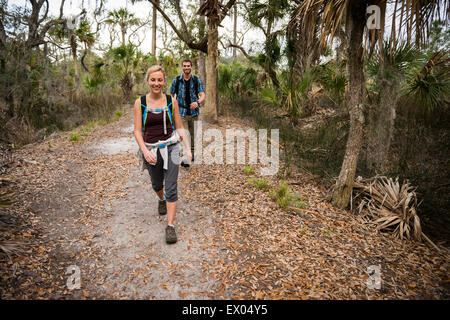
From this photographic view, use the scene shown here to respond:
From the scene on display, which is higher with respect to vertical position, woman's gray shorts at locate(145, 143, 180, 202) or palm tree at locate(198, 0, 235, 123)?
palm tree at locate(198, 0, 235, 123)

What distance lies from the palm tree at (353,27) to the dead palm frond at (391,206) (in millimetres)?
291

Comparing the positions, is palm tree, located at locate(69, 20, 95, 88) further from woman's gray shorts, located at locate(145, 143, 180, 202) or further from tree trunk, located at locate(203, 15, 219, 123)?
woman's gray shorts, located at locate(145, 143, 180, 202)

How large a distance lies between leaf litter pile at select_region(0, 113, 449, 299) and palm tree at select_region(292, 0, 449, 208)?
0.76 m

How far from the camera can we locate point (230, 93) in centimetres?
1123

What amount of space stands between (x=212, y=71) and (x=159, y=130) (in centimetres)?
624

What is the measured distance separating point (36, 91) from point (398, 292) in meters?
11.6

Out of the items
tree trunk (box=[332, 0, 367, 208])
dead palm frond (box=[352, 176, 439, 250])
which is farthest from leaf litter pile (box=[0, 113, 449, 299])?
tree trunk (box=[332, 0, 367, 208])

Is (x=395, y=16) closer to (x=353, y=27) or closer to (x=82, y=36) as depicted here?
(x=353, y=27)

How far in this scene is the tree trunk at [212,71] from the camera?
779cm

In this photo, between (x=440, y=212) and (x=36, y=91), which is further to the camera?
(x=36, y=91)

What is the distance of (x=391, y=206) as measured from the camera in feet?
12.3

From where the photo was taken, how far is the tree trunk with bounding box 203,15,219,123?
25.6 ft
